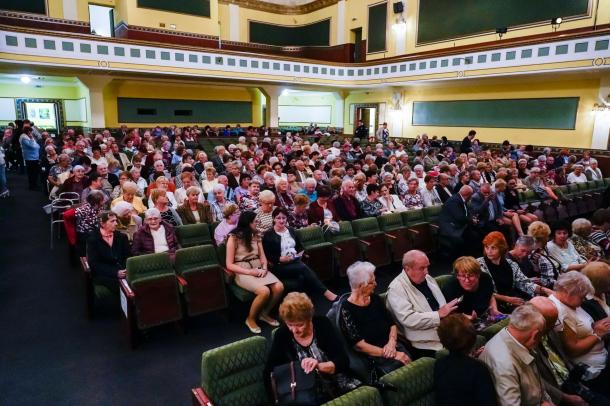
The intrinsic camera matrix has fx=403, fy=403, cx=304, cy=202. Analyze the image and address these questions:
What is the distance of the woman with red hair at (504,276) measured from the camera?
3.06 metres

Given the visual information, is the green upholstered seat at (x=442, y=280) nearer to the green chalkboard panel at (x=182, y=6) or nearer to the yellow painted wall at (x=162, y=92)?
the yellow painted wall at (x=162, y=92)

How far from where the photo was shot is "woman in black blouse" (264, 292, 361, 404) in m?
2.04

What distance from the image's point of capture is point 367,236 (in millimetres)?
4520

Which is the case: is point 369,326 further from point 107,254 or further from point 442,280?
point 107,254

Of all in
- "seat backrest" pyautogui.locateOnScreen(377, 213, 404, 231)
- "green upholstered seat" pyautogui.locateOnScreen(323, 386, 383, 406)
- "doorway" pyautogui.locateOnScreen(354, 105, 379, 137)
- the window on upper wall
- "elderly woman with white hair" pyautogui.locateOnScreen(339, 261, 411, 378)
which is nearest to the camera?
"green upholstered seat" pyautogui.locateOnScreen(323, 386, 383, 406)

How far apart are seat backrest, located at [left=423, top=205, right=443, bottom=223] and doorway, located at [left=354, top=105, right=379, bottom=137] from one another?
11.9 metres

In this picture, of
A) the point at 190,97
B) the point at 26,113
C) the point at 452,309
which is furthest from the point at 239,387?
the point at 26,113

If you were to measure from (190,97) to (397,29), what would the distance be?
317 inches

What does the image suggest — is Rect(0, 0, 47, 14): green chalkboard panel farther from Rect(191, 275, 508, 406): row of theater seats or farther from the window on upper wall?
Rect(191, 275, 508, 406): row of theater seats

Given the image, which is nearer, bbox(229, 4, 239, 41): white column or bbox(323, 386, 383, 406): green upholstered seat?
bbox(323, 386, 383, 406): green upholstered seat

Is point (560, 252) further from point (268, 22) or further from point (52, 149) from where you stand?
point (268, 22)

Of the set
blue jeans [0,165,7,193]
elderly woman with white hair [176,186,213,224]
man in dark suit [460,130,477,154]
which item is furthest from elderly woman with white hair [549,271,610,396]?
A: man in dark suit [460,130,477,154]

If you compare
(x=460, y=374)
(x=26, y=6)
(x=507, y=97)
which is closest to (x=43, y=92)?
(x=26, y=6)

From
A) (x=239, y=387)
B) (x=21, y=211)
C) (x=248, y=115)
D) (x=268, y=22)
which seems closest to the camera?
(x=239, y=387)
